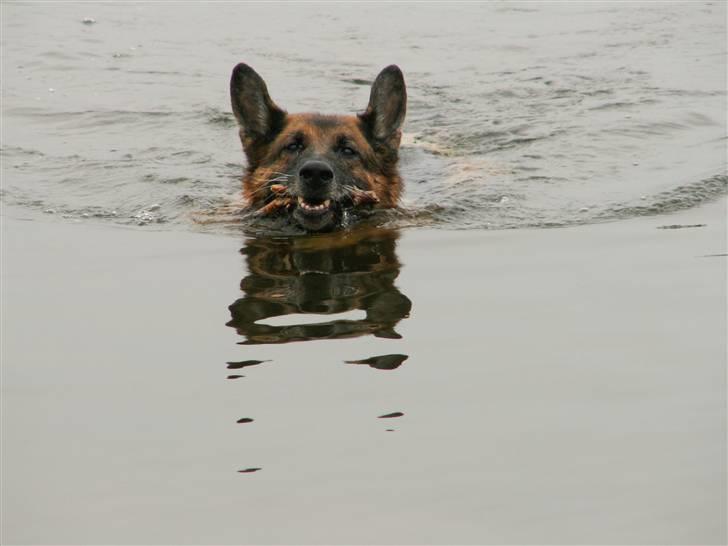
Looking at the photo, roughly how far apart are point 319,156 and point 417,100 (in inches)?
208

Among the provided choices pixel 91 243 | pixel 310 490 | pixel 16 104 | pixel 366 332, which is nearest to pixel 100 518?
pixel 310 490

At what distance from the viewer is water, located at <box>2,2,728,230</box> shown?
26.8 ft

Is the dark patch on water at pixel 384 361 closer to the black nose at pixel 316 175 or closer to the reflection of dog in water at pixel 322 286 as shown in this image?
the reflection of dog in water at pixel 322 286

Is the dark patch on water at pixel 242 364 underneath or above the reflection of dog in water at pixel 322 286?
underneath

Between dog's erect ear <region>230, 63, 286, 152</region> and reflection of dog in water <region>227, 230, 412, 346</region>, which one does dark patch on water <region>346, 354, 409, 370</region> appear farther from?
dog's erect ear <region>230, 63, 286, 152</region>

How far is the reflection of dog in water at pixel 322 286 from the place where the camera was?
15.8ft

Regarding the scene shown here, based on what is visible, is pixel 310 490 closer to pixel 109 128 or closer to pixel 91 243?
pixel 91 243

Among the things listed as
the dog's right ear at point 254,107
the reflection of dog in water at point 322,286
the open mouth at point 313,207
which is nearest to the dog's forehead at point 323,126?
the dog's right ear at point 254,107

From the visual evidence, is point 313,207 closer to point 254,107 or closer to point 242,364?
point 254,107

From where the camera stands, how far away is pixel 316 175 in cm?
680

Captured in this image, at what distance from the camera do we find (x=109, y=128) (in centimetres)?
1098

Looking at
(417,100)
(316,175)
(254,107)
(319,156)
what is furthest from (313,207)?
(417,100)

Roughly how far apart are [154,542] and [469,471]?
3.43 ft

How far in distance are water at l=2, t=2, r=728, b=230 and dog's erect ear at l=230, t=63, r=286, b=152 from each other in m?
0.62
